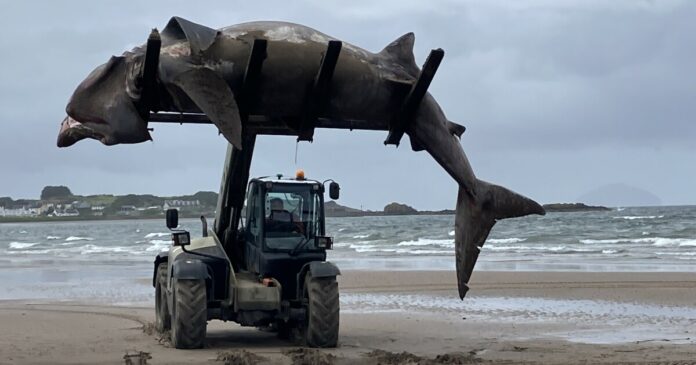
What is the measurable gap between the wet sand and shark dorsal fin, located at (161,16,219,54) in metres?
4.31

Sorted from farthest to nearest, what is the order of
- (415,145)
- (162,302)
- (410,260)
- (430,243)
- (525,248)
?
1. (430,243)
2. (525,248)
3. (410,260)
4. (162,302)
5. (415,145)

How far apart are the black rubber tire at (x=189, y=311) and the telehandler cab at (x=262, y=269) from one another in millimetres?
11

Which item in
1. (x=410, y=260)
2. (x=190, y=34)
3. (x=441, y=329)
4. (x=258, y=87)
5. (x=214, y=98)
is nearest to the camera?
(x=214, y=98)

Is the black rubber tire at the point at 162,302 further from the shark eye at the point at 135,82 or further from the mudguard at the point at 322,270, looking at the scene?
the shark eye at the point at 135,82

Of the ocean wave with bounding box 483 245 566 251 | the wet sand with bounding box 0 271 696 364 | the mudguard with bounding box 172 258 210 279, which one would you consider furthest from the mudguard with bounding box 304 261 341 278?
the ocean wave with bounding box 483 245 566 251

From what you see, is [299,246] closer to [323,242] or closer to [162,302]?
[323,242]

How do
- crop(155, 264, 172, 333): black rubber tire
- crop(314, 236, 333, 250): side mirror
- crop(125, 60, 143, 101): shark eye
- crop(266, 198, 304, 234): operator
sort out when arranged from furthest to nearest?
crop(155, 264, 172, 333): black rubber tire → crop(266, 198, 304, 234): operator → crop(314, 236, 333, 250): side mirror → crop(125, 60, 143, 101): shark eye

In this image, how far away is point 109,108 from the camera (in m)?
7.27

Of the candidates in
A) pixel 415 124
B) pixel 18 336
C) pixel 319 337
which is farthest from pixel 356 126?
pixel 18 336

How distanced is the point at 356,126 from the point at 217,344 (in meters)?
4.74

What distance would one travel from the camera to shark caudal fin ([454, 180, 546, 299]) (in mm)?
8906

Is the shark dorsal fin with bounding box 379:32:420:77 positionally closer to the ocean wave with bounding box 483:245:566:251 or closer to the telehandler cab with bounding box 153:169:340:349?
the telehandler cab with bounding box 153:169:340:349

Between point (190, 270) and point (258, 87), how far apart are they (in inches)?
165

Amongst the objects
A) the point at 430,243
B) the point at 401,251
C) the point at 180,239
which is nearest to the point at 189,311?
the point at 180,239
